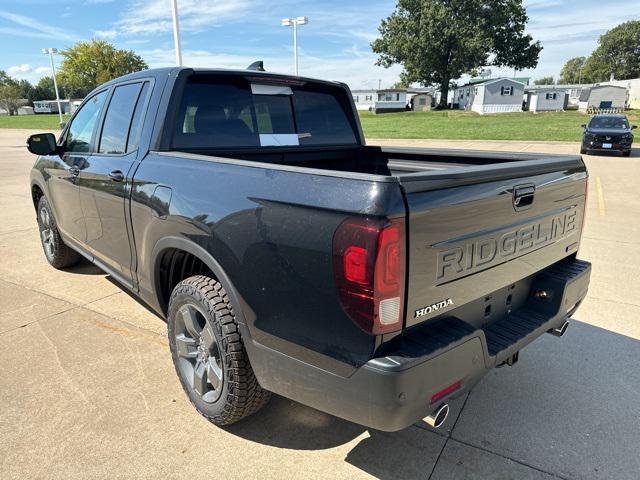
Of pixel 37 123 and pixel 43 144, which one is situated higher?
pixel 43 144

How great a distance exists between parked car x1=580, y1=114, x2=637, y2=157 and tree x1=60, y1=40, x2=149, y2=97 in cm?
6399

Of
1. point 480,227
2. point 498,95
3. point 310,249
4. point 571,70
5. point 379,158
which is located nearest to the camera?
point 310,249

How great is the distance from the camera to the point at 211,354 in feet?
8.48

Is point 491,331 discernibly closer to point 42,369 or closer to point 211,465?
point 211,465

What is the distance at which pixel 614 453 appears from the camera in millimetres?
2459

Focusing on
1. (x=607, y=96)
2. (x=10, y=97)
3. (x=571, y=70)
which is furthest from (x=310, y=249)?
(x=571, y=70)

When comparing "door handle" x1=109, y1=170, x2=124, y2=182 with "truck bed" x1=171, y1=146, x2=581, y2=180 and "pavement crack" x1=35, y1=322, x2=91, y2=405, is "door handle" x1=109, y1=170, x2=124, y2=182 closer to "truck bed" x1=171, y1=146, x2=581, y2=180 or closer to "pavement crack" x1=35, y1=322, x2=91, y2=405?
"truck bed" x1=171, y1=146, x2=581, y2=180

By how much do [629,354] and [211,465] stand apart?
2.92m

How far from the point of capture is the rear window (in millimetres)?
3111

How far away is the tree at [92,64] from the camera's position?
6862 centimetres

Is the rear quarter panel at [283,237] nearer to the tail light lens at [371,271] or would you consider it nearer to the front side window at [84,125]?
the tail light lens at [371,271]

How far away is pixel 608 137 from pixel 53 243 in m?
17.4

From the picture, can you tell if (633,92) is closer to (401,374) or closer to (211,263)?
(211,263)

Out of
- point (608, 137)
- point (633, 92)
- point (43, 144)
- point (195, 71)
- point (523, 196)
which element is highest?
point (633, 92)
